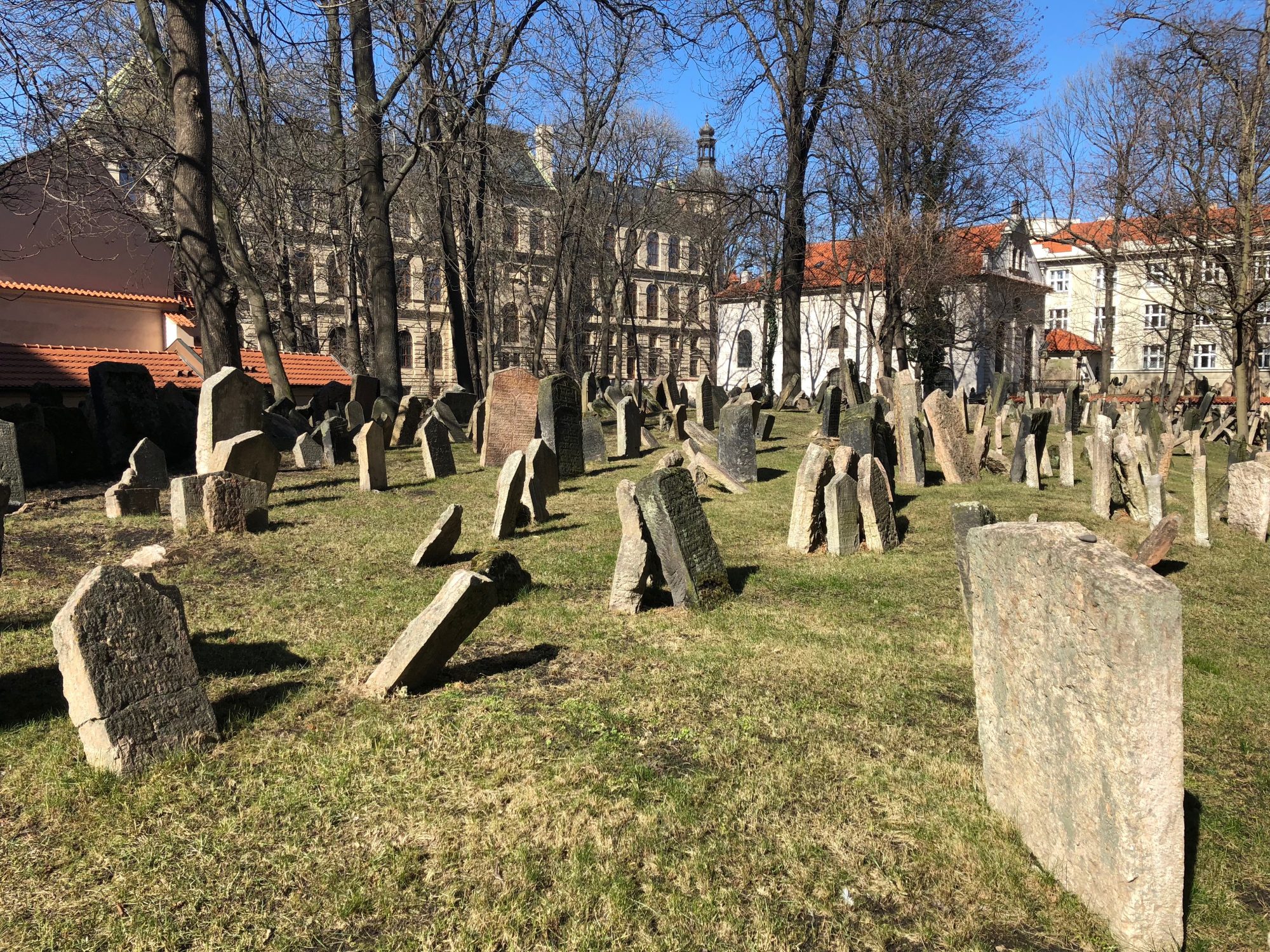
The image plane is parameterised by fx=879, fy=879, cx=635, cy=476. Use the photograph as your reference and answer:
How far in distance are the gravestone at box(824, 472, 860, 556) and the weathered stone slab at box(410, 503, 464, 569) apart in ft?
11.0

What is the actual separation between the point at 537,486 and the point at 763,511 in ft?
8.68

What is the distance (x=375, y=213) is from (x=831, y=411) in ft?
32.9

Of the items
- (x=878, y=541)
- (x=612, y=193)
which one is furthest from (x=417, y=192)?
(x=878, y=541)

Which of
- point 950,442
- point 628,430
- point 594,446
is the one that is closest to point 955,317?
point 950,442

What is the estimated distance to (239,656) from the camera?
521 centimetres

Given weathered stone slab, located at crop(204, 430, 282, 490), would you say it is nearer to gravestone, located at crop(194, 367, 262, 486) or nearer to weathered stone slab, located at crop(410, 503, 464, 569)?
gravestone, located at crop(194, 367, 262, 486)

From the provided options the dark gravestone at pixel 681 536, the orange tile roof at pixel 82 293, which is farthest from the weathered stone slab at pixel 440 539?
the orange tile roof at pixel 82 293

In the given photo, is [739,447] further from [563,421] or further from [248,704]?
[248,704]

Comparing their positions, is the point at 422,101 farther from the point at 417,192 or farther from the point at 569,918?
the point at 569,918

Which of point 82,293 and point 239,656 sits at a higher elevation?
point 82,293

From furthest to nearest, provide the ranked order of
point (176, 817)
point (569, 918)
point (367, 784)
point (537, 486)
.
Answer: point (537, 486) → point (367, 784) → point (176, 817) → point (569, 918)

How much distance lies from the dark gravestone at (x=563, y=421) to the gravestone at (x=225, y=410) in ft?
12.0

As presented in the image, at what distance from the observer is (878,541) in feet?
27.1

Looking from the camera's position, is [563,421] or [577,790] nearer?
[577,790]
